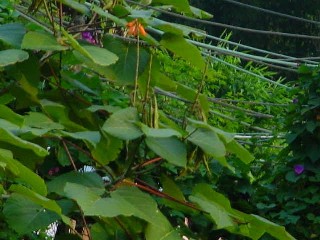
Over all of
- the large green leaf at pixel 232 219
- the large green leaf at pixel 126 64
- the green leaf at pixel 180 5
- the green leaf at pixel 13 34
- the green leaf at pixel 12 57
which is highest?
the green leaf at pixel 180 5

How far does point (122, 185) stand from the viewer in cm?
171

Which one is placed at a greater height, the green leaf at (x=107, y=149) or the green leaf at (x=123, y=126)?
the green leaf at (x=123, y=126)

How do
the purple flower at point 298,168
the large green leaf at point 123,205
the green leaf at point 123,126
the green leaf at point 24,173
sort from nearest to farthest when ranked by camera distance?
the green leaf at point 24,173 < the large green leaf at point 123,205 < the green leaf at point 123,126 < the purple flower at point 298,168

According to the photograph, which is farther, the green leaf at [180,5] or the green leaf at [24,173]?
the green leaf at [180,5]

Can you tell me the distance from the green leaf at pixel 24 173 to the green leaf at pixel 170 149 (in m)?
0.27

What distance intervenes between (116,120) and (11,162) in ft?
1.12

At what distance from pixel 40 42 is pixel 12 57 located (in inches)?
2.4

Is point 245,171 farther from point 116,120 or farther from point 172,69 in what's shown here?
point 172,69

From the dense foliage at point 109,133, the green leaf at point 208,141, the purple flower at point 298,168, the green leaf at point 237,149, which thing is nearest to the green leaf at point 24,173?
the dense foliage at point 109,133

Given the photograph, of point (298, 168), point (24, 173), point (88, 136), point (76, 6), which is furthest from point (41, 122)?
point (298, 168)

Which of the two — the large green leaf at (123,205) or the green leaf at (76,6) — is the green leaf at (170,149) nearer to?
the large green leaf at (123,205)

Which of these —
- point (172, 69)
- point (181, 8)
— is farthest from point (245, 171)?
point (172, 69)

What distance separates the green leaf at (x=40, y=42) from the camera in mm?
1672

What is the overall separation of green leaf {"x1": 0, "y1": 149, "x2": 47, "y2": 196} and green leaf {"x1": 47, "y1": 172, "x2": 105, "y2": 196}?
0.74ft
